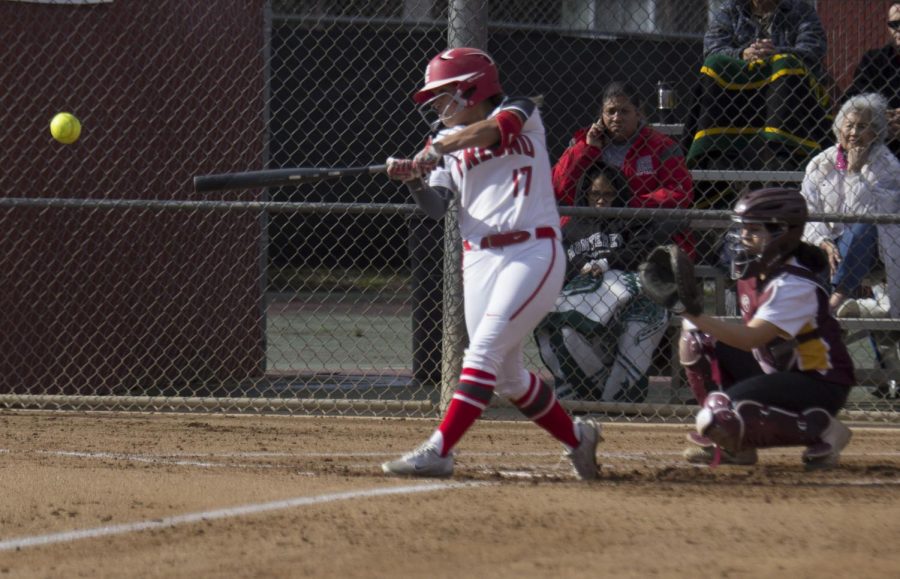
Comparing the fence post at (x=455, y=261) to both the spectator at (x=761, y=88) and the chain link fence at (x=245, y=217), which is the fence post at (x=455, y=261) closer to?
the chain link fence at (x=245, y=217)

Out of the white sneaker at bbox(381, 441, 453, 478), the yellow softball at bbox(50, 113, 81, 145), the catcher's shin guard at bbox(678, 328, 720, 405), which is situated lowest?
the white sneaker at bbox(381, 441, 453, 478)

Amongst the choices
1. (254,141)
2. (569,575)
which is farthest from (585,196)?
(569,575)

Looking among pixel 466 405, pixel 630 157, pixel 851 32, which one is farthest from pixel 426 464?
pixel 851 32

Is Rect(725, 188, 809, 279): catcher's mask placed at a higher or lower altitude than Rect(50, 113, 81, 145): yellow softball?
lower

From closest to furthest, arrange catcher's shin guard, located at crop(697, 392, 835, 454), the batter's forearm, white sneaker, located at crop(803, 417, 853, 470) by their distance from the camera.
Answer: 1. the batter's forearm
2. catcher's shin guard, located at crop(697, 392, 835, 454)
3. white sneaker, located at crop(803, 417, 853, 470)

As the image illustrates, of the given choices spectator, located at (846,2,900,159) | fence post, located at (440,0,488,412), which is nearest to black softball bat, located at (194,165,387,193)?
fence post, located at (440,0,488,412)

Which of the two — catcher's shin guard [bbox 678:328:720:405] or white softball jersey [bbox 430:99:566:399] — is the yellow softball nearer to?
white softball jersey [bbox 430:99:566:399]

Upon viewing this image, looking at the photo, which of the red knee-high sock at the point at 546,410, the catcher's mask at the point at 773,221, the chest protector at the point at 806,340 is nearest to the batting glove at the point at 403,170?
the red knee-high sock at the point at 546,410

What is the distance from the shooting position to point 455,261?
23.5 feet

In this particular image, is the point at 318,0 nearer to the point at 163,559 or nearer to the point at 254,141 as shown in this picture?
the point at 254,141

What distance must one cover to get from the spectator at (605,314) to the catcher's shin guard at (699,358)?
1.82 meters

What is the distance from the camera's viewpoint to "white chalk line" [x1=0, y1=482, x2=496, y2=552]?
416 cm

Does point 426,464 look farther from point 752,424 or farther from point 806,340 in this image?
point 806,340

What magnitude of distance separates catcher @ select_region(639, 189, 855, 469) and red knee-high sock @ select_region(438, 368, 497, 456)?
79 cm
